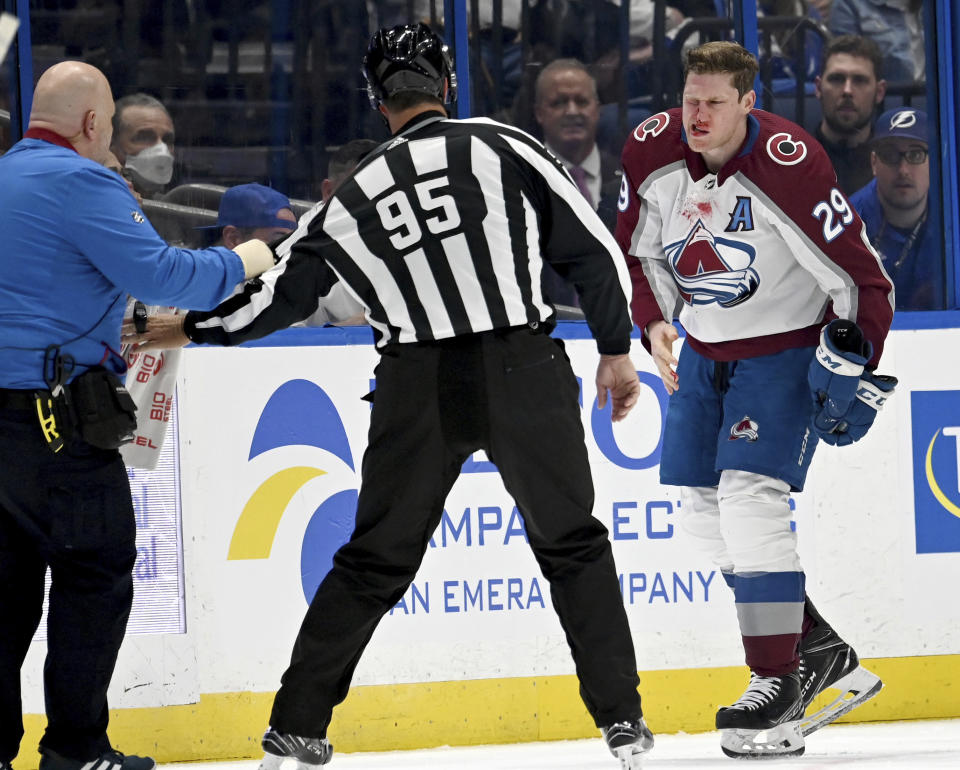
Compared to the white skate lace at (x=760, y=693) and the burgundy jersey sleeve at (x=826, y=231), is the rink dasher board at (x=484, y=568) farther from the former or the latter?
the burgundy jersey sleeve at (x=826, y=231)

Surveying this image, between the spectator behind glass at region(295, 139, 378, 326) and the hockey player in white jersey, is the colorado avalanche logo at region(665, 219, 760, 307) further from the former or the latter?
the spectator behind glass at region(295, 139, 378, 326)

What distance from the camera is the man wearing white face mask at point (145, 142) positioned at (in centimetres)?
403

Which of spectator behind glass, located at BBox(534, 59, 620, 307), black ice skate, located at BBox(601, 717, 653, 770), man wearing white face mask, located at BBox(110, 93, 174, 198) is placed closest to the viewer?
black ice skate, located at BBox(601, 717, 653, 770)

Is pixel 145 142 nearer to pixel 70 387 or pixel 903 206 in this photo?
pixel 70 387

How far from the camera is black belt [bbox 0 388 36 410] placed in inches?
115

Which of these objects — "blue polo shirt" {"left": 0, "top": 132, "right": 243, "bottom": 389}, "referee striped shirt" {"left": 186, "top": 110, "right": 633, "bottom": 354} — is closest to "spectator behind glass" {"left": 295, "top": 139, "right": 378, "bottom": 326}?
"referee striped shirt" {"left": 186, "top": 110, "right": 633, "bottom": 354}

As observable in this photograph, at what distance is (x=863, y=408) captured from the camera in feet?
11.2

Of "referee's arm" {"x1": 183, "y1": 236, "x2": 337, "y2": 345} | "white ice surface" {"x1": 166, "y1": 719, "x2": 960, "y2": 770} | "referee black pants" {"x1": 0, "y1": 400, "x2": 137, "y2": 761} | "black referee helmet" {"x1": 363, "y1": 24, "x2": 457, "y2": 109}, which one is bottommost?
"white ice surface" {"x1": 166, "y1": 719, "x2": 960, "y2": 770}

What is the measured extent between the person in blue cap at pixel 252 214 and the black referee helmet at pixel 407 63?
112cm

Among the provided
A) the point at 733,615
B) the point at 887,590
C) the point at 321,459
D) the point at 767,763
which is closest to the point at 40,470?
the point at 321,459

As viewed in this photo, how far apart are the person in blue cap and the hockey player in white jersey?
1084 mm

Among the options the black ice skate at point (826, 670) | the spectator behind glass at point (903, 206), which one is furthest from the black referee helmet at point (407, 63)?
the spectator behind glass at point (903, 206)

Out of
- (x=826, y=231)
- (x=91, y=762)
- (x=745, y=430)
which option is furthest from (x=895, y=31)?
(x=91, y=762)

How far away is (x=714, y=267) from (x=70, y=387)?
159cm
